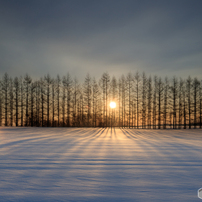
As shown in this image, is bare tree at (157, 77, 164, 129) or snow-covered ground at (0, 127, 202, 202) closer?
snow-covered ground at (0, 127, 202, 202)

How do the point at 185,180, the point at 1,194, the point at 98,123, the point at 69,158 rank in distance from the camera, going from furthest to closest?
the point at 98,123 → the point at 69,158 → the point at 185,180 → the point at 1,194

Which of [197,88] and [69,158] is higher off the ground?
[197,88]

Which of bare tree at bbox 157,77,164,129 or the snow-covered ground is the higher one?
bare tree at bbox 157,77,164,129

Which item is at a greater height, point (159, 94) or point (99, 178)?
point (159, 94)

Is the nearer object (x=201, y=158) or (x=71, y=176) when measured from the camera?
(x=71, y=176)

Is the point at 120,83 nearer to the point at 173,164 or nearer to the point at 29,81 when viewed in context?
the point at 29,81

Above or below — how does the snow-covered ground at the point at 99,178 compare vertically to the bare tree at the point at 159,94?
below

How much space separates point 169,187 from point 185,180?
0.62 metres

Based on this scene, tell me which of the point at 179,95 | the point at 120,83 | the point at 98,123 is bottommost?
the point at 98,123

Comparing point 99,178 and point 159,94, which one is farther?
point 159,94

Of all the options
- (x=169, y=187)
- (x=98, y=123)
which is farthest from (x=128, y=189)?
(x=98, y=123)

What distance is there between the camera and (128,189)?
3184 mm

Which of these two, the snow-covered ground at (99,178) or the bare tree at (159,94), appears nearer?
the snow-covered ground at (99,178)

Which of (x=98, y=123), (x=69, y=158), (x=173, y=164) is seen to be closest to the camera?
(x=173, y=164)
